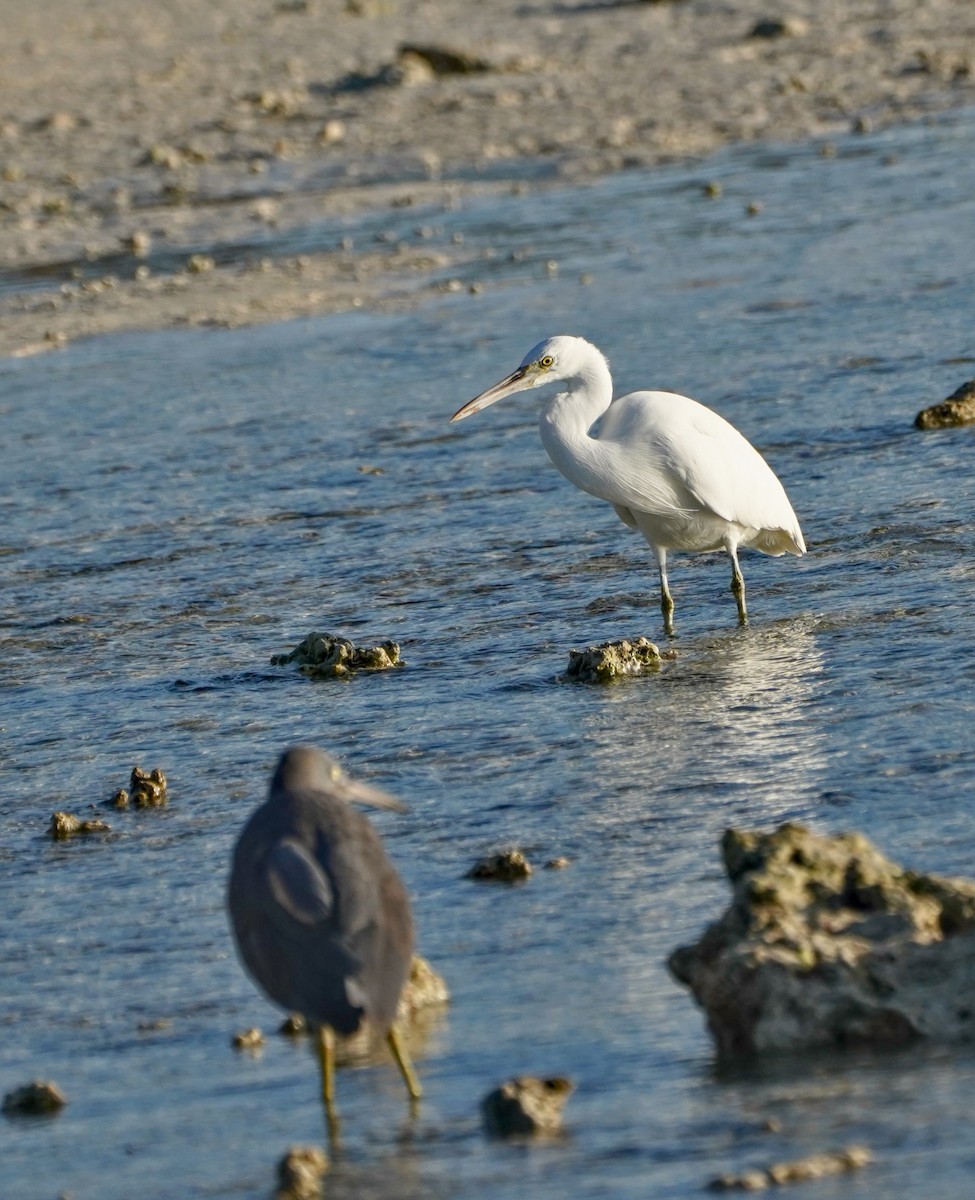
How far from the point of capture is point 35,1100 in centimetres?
483

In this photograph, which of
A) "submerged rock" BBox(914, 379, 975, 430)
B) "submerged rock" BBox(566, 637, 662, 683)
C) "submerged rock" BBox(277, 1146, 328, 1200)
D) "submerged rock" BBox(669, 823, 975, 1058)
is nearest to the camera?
"submerged rock" BBox(277, 1146, 328, 1200)

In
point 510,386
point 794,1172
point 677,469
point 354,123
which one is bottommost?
point 794,1172

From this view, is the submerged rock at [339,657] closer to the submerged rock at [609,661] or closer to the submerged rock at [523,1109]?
the submerged rock at [609,661]

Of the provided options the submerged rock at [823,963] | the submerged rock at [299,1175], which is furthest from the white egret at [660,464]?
the submerged rock at [299,1175]

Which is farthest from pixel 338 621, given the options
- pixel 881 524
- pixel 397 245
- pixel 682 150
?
pixel 682 150

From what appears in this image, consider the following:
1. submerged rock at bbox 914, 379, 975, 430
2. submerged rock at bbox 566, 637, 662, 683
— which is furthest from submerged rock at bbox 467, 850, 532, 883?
submerged rock at bbox 914, 379, 975, 430

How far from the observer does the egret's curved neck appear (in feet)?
28.5

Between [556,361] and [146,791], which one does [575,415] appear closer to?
[556,361]

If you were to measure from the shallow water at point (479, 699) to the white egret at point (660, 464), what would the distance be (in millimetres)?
316

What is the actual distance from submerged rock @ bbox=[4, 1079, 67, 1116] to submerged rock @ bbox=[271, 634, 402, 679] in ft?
11.5

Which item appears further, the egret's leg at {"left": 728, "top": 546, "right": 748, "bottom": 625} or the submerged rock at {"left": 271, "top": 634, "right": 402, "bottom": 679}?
the egret's leg at {"left": 728, "top": 546, "right": 748, "bottom": 625}

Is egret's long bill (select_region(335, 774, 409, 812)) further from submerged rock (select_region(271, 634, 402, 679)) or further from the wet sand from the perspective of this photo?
the wet sand

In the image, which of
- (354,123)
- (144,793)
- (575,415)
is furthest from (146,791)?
(354,123)

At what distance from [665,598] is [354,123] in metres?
16.2
